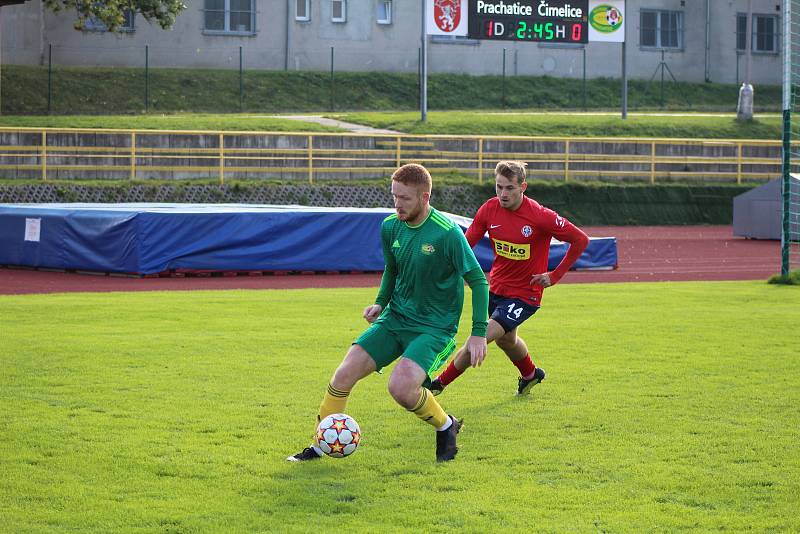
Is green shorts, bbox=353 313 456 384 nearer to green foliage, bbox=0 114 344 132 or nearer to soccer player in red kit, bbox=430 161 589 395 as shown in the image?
soccer player in red kit, bbox=430 161 589 395

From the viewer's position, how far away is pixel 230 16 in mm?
47844

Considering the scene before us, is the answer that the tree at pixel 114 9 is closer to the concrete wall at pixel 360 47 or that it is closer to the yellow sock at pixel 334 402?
the concrete wall at pixel 360 47

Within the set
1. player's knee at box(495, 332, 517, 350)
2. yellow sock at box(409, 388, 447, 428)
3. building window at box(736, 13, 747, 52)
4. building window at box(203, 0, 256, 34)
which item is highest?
building window at box(736, 13, 747, 52)

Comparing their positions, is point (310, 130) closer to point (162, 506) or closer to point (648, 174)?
point (648, 174)

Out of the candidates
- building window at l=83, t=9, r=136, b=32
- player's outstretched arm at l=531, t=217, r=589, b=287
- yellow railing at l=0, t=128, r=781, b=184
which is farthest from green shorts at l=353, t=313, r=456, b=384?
building window at l=83, t=9, r=136, b=32

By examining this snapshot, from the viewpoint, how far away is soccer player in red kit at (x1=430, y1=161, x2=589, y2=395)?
30.5 ft

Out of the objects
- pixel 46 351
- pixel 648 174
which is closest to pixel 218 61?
pixel 648 174

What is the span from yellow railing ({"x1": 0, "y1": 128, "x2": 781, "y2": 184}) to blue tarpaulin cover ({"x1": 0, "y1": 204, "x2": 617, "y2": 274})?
27.1ft

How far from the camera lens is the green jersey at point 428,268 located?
279 inches

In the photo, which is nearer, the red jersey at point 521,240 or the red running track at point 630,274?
the red jersey at point 521,240

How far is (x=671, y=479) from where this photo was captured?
665cm

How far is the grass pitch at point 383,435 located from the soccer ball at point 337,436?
14 centimetres

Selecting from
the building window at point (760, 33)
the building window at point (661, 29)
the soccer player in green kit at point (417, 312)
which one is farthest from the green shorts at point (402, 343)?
the building window at point (760, 33)

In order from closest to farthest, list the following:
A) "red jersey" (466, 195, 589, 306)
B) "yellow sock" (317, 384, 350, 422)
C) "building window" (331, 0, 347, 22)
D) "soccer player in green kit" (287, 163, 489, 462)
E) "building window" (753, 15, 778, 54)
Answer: "soccer player in green kit" (287, 163, 489, 462)
"yellow sock" (317, 384, 350, 422)
"red jersey" (466, 195, 589, 306)
"building window" (331, 0, 347, 22)
"building window" (753, 15, 778, 54)
